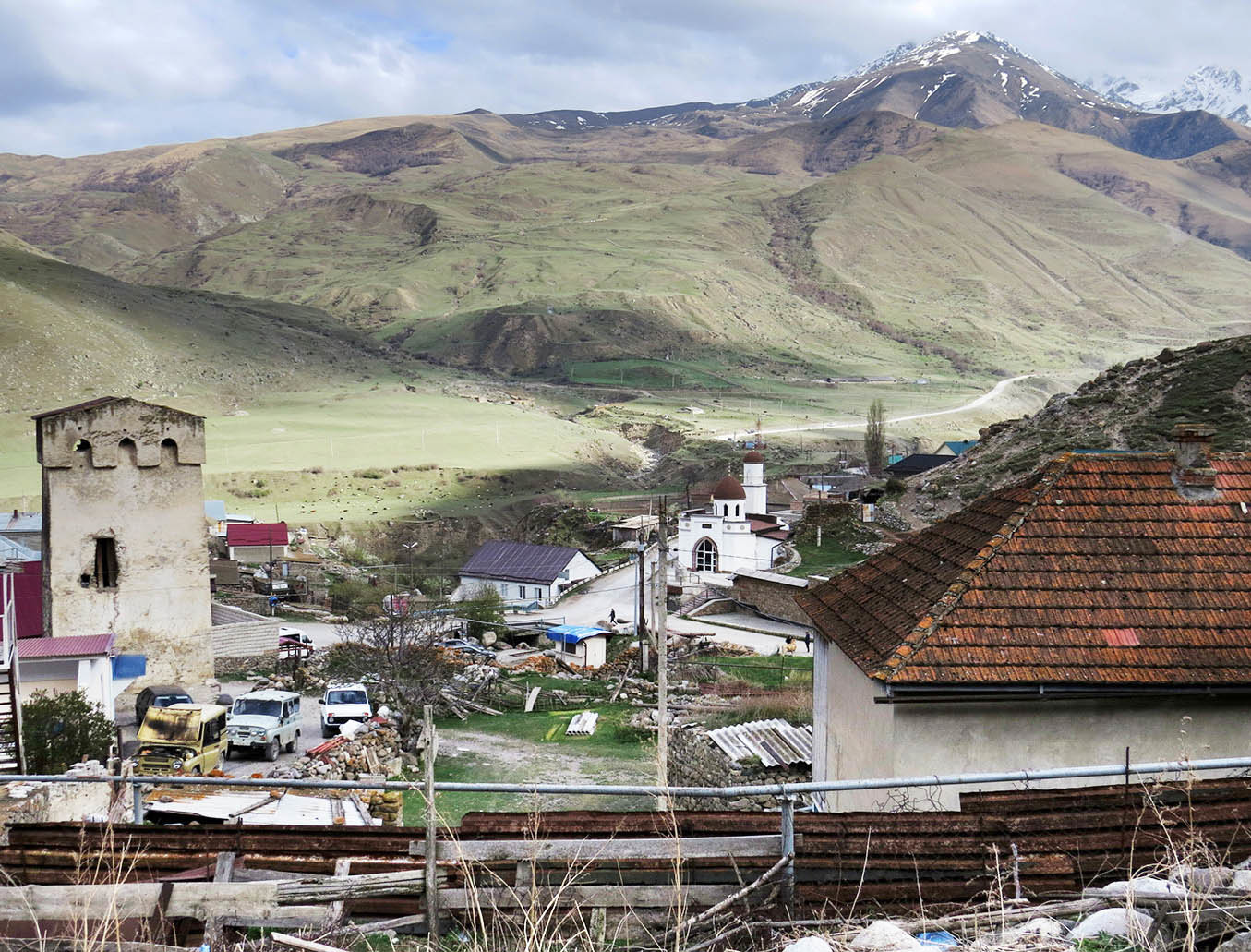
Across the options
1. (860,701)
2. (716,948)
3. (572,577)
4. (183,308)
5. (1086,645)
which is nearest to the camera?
(716,948)

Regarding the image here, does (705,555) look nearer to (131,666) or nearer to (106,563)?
(106,563)

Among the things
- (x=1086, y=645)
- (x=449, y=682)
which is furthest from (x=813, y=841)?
(x=449, y=682)

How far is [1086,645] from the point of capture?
423 inches

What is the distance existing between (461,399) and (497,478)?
4238 centimetres

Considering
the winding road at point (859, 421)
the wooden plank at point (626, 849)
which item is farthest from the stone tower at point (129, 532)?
the winding road at point (859, 421)

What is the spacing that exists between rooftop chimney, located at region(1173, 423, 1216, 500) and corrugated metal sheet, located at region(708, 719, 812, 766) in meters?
8.10

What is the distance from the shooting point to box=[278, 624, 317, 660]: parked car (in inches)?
1325

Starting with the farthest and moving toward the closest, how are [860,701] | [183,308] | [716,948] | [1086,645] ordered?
[183,308] → [860,701] → [1086,645] → [716,948]

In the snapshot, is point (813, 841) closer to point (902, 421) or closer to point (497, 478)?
point (497, 478)

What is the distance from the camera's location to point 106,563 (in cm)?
2942

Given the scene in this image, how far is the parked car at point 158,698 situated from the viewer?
25833 millimetres

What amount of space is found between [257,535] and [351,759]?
1662 inches

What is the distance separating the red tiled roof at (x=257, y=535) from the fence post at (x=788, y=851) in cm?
5615

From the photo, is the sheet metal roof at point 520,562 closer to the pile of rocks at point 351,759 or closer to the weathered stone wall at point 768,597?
the weathered stone wall at point 768,597
